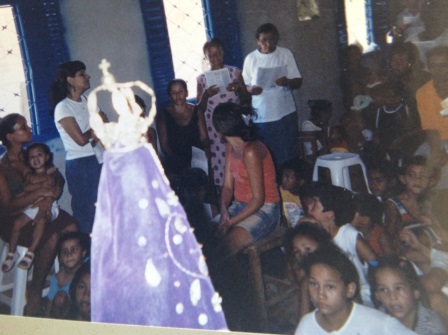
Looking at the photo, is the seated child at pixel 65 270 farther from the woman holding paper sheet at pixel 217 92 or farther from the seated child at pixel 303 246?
the seated child at pixel 303 246

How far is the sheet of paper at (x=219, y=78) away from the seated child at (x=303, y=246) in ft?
2.09

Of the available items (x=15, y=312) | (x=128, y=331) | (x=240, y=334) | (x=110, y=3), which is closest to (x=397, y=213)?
(x=240, y=334)

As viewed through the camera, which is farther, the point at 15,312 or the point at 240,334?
the point at 15,312

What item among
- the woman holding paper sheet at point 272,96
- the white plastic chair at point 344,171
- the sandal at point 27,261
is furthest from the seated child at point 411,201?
the sandal at point 27,261

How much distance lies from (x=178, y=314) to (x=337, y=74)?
114 cm

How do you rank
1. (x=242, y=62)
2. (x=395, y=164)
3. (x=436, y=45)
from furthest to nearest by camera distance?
(x=242, y=62), (x=395, y=164), (x=436, y=45)

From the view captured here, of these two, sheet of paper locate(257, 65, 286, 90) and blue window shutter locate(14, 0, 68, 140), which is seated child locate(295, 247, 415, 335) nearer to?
sheet of paper locate(257, 65, 286, 90)

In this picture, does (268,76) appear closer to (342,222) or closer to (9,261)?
(342,222)

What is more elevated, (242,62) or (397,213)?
(242,62)

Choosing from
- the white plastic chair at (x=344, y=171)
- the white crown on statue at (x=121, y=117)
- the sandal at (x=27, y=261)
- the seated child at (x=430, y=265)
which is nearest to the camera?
the seated child at (x=430, y=265)

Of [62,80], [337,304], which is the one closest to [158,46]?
[62,80]

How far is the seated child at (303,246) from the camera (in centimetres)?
218

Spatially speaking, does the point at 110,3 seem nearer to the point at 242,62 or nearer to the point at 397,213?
the point at 242,62

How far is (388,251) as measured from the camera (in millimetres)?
2062
